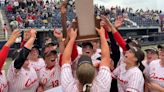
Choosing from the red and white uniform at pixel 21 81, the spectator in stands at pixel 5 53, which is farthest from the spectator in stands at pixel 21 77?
the spectator in stands at pixel 5 53

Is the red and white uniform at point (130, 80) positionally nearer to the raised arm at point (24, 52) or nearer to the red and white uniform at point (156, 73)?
the red and white uniform at point (156, 73)

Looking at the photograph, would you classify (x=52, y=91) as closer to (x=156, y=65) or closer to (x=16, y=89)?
(x=16, y=89)

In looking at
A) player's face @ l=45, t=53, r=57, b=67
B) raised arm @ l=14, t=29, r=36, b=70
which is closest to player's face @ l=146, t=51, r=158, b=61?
player's face @ l=45, t=53, r=57, b=67

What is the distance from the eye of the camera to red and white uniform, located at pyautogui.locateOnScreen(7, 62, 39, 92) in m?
4.10

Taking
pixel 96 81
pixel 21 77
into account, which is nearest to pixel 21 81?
pixel 21 77

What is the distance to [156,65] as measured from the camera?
166 inches

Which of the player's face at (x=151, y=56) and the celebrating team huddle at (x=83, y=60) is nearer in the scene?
the celebrating team huddle at (x=83, y=60)

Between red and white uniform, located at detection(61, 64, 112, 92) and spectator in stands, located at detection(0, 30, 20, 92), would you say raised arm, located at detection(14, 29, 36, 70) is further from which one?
red and white uniform, located at detection(61, 64, 112, 92)

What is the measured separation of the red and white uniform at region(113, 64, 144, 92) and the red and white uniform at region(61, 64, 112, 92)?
781mm

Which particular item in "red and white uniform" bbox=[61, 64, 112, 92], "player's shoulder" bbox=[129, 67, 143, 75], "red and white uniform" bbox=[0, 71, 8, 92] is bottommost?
"red and white uniform" bbox=[0, 71, 8, 92]

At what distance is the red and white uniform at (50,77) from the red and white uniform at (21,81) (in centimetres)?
25

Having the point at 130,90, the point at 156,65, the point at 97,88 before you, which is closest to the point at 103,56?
the point at 97,88

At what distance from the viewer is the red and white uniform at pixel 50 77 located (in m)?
4.39

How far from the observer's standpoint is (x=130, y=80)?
387 centimetres
